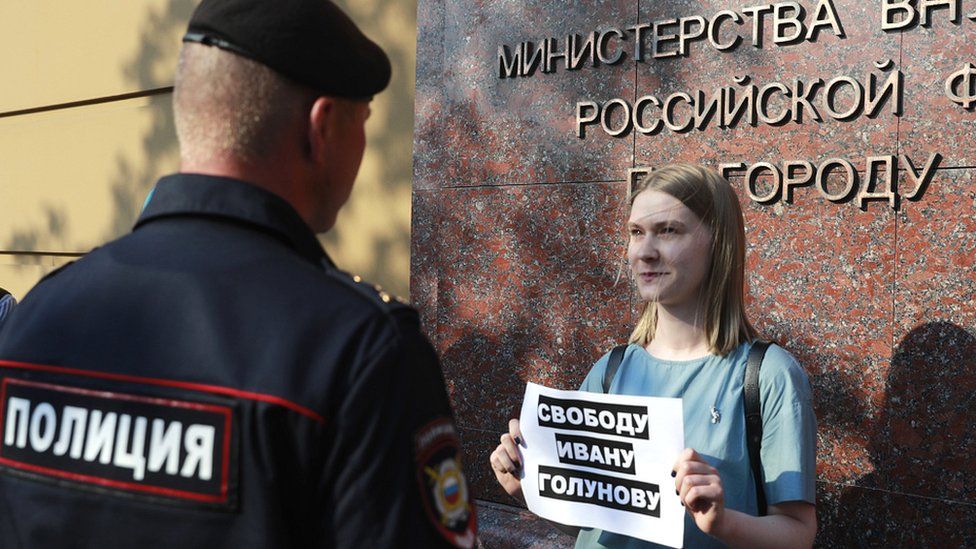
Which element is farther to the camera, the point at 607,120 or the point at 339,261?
the point at 339,261

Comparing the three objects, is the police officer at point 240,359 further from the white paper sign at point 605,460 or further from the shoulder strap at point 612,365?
the shoulder strap at point 612,365

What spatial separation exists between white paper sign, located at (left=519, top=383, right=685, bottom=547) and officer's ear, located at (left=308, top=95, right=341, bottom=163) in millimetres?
1306

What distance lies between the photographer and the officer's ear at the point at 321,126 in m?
1.37

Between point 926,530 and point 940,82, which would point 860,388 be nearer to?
point 926,530

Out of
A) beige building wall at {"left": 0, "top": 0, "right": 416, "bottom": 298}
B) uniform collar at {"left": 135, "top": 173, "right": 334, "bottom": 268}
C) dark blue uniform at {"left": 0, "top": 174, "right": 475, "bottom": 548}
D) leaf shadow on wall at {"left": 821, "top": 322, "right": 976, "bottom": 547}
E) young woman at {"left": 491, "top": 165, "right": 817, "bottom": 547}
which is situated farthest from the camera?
beige building wall at {"left": 0, "top": 0, "right": 416, "bottom": 298}

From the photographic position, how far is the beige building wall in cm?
559

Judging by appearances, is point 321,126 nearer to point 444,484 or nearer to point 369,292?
point 369,292

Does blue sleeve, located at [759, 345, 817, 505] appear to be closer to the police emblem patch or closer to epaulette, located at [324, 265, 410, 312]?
the police emblem patch

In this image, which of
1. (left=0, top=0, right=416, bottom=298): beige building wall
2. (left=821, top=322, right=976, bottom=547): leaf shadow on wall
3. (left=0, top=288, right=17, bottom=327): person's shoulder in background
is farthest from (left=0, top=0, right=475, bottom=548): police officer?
(left=0, top=0, right=416, bottom=298): beige building wall

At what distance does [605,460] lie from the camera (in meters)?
2.60

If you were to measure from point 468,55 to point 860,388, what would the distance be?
2.41 meters

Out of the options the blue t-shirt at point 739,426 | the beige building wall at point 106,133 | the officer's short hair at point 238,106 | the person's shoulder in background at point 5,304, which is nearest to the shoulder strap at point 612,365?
the blue t-shirt at point 739,426

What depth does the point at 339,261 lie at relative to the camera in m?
5.98

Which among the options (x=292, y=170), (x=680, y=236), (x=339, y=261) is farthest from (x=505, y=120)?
(x=292, y=170)
